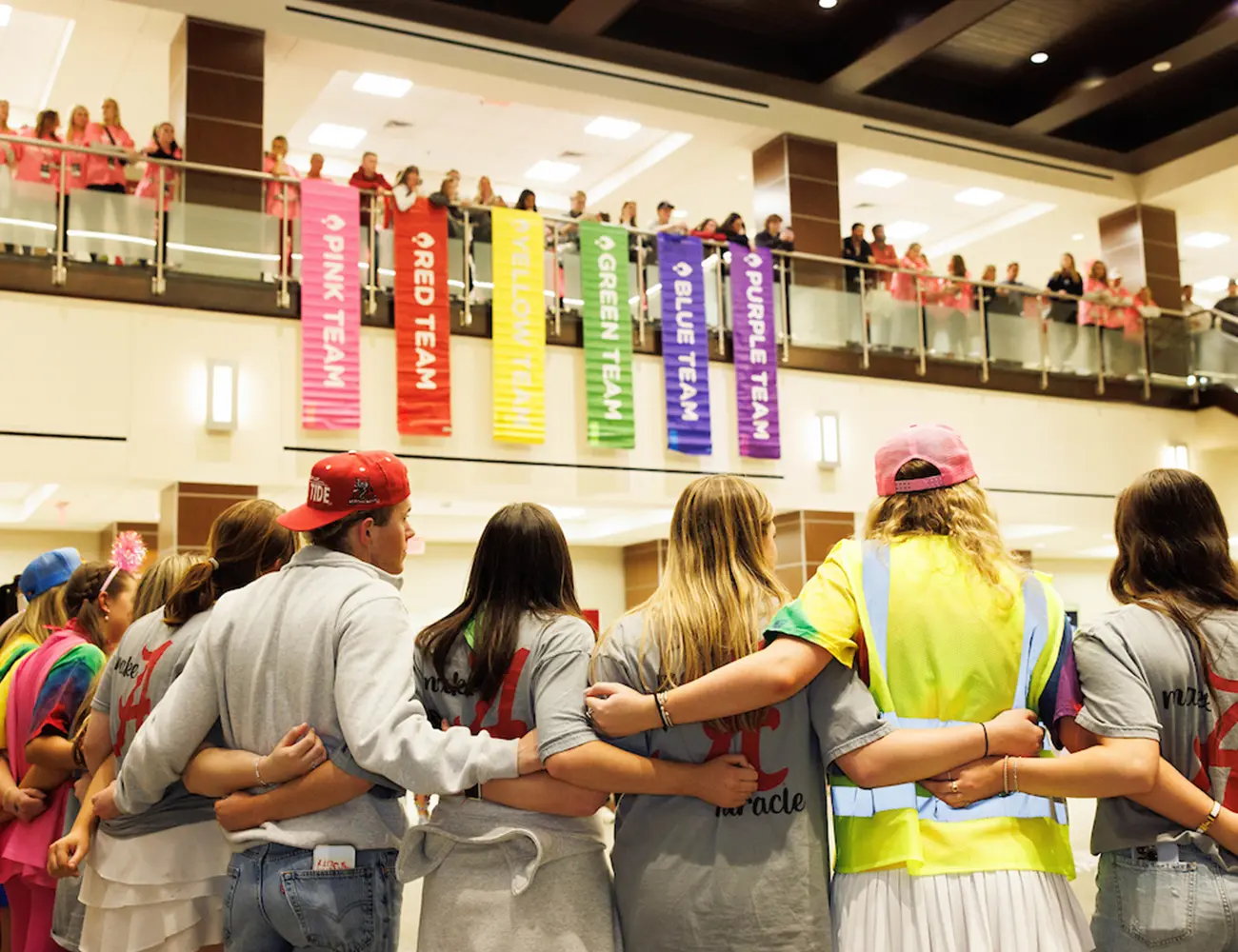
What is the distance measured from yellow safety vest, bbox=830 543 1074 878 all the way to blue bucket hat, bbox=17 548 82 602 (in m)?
3.08

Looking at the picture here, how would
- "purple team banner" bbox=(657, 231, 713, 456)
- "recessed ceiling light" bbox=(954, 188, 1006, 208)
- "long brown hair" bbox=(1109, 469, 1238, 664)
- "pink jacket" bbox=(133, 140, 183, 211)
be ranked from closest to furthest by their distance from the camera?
"long brown hair" bbox=(1109, 469, 1238, 664)
"pink jacket" bbox=(133, 140, 183, 211)
"purple team banner" bbox=(657, 231, 713, 456)
"recessed ceiling light" bbox=(954, 188, 1006, 208)

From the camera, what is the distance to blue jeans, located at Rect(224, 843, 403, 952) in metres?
2.56

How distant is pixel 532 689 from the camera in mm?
2664

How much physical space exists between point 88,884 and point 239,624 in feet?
3.34

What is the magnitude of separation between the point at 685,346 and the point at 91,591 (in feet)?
28.4

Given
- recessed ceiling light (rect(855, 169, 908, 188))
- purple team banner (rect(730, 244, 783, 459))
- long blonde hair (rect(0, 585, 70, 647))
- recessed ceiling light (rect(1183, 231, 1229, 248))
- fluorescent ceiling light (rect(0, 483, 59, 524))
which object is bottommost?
long blonde hair (rect(0, 585, 70, 647))

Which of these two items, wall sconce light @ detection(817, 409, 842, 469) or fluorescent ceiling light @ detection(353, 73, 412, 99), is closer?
wall sconce light @ detection(817, 409, 842, 469)

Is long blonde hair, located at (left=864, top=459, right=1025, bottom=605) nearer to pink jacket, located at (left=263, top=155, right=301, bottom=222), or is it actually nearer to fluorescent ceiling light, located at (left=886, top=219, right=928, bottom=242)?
pink jacket, located at (left=263, top=155, right=301, bottom=222)

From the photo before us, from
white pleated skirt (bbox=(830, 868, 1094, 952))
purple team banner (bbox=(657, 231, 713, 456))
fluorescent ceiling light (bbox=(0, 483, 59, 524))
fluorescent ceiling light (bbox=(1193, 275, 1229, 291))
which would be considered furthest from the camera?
fluorescent ceiling light (bbox=(1193, 275, 1229, 291))

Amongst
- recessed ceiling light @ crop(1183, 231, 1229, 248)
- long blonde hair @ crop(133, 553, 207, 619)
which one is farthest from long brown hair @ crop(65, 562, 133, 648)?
recessed ceiling light @ crop(1183, 231, 1229, 248)

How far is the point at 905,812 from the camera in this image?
2369 millimetres

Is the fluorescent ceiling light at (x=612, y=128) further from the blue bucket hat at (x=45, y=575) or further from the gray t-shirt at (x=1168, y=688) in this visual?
the gray t-shirt at (x=1168, y=688)

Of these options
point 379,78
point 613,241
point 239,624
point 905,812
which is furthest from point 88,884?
point 379,78

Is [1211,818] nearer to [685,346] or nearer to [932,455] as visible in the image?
[932,455]
